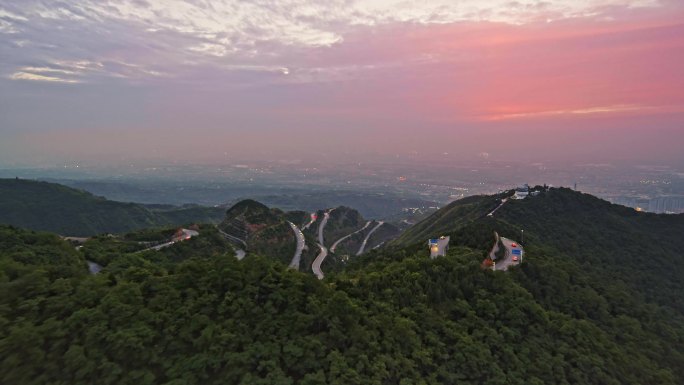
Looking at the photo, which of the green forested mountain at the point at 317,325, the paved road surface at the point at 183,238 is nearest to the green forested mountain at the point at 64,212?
the paved road surface at the point at 183,238

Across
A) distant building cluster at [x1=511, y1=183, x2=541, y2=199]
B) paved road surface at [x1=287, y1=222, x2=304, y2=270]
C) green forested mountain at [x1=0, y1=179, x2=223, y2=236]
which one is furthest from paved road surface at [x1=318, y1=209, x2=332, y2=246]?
distant building cluster at [x1=511, y1=183, x2=541, y2=199]

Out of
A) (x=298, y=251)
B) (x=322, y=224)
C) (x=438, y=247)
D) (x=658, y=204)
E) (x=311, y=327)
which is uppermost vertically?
(x=438, y=247)

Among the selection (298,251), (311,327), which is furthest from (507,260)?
(298,251)

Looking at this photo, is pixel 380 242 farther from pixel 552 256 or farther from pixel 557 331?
pixel 557 331

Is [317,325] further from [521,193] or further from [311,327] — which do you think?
[521,193]

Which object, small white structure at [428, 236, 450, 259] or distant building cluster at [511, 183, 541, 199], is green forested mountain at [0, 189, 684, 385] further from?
distant building cluster at [511, 183, 541, 199]

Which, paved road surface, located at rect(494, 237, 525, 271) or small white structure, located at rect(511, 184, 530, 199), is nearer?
paved road surface, located at rect(494, 237, 525, 271)
